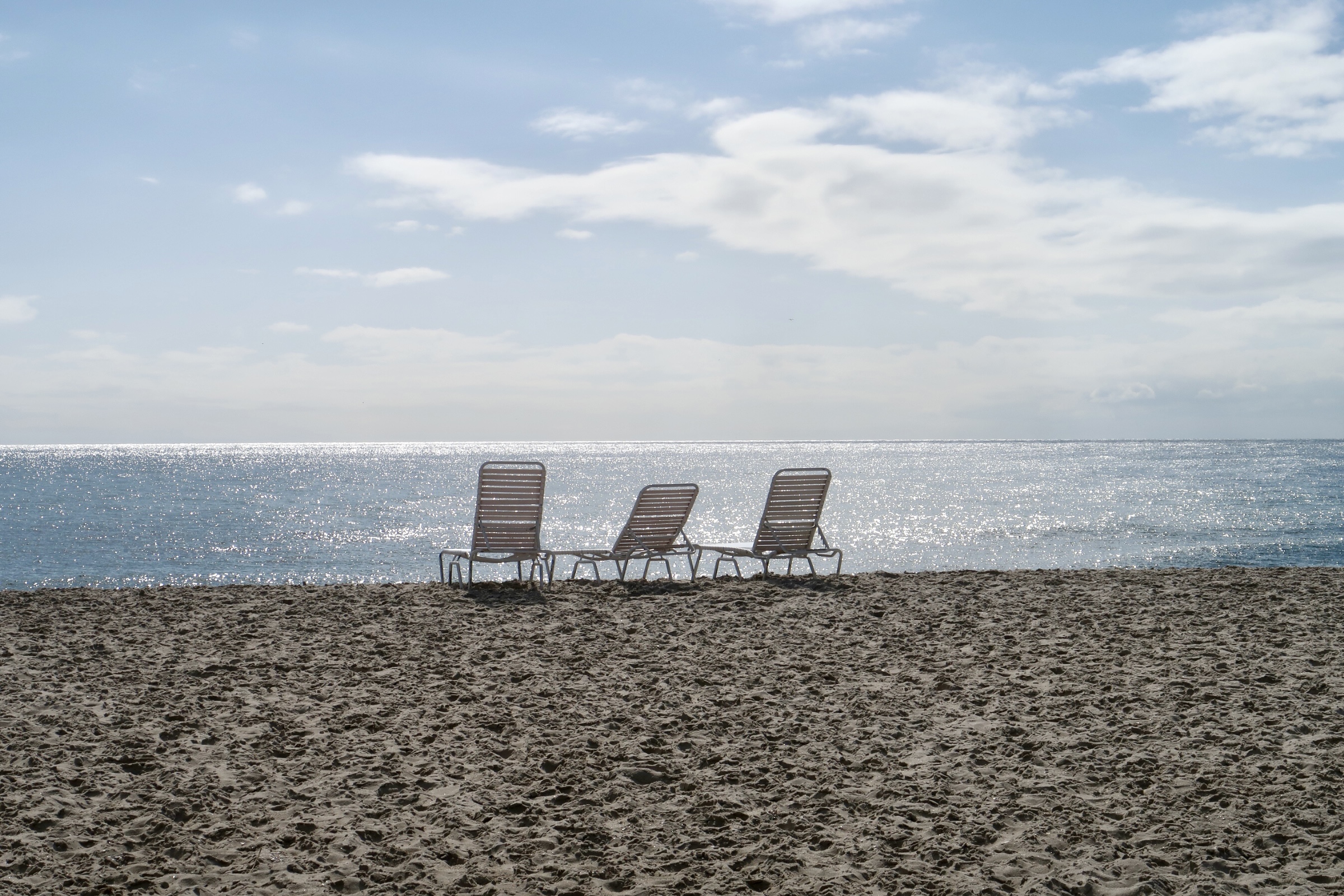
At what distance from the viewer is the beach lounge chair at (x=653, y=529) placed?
26.9ft

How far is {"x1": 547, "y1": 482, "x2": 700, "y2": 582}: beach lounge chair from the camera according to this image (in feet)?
26.9

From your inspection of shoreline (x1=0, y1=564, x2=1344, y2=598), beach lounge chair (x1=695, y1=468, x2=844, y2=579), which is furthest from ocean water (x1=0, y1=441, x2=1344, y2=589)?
beach lounge chair (x1=695, y1=468, x2=844, y2=579)

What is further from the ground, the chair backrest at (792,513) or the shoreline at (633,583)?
the chair backrest at (792,513)

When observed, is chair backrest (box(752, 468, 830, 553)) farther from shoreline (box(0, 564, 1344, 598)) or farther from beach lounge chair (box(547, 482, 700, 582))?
beach lounge chair (box(547, 482, 700, 582))

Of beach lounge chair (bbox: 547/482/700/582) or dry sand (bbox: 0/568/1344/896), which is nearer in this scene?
dry sand (bbox: 0/568/1344/896)

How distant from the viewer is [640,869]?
2850 millimetres

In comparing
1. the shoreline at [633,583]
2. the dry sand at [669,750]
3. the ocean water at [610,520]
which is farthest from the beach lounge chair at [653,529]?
the ocean water at [610,520]

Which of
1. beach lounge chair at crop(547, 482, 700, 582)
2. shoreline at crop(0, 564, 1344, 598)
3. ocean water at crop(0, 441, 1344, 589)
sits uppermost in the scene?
beach lounge chair at crop(547, 482, 700, 582)

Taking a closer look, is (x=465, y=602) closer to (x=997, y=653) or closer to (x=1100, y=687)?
(x=997, y=653)

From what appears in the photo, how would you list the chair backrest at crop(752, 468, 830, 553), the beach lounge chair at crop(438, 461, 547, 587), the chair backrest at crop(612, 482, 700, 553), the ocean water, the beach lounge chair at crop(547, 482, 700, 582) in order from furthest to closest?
the ocean water → the chair backrest at crop(752, 468, 830, 553) → the chair backrest at crop(612, 482, 700, 553) → the beach lounge chair at crop(547, 482, 700, 582) → the beach lounge chair at crop(438, 461, 547, 587)

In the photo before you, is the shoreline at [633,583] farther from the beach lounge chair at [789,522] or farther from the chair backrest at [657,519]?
the chair backrest at [657,519]

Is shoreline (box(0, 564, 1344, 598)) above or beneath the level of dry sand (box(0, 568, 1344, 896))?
above

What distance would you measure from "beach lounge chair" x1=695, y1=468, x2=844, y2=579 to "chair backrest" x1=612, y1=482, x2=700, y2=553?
0.30 metres

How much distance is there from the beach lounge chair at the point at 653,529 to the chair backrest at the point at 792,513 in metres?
0.62
